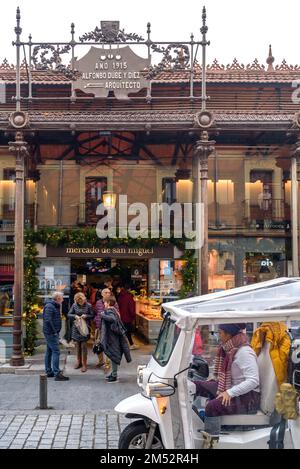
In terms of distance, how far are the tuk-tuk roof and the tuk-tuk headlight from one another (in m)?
0.70

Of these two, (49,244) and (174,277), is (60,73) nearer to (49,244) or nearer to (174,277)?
(49,244)

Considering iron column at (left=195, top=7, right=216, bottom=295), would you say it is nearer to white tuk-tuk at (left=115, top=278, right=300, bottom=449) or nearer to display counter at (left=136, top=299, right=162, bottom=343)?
display counter at (left=136, top=299, right=162, bottom=343)

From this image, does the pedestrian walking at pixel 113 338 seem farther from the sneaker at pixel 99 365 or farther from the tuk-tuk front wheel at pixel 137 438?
the tuk-tuk front wheel at pixel 137 438

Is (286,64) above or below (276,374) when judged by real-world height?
above

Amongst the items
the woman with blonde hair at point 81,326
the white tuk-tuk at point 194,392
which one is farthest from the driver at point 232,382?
the woman with blonde hair at point 81,326

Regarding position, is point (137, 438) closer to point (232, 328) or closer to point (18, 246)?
point (232, 328)

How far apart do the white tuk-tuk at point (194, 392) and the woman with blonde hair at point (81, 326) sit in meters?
5.42

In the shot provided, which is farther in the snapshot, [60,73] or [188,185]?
[188,185]

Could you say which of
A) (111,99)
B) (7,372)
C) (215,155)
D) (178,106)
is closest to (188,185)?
(215,155)

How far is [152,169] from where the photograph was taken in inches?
570

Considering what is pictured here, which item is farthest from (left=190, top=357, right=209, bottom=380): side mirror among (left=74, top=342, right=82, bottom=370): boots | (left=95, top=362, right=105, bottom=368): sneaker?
(left=95, top=362, right=105, bottom=368): sneaker

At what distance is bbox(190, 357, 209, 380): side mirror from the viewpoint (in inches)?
213

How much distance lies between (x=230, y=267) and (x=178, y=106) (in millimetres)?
4694

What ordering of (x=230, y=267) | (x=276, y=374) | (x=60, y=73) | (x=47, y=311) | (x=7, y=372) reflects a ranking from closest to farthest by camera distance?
(x=276, y=374) → (x=47, y=311) → (x=7, y=372) → (x=60, y=73) → (x=230, y=267)
